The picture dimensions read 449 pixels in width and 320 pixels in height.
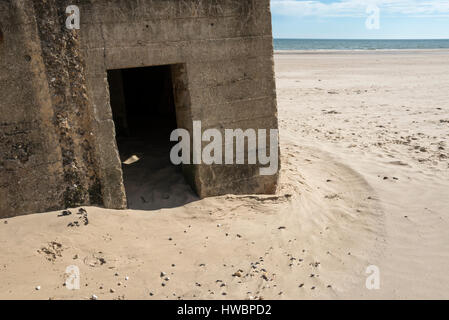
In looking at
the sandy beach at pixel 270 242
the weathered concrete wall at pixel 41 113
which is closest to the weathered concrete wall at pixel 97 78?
the weathered concrete wall at pixel 41 113

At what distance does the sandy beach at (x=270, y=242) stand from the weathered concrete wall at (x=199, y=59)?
48cm

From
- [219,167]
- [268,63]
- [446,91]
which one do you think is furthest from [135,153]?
[446,91]

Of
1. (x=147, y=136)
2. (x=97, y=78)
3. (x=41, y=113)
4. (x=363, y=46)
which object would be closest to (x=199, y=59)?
(x=97, y=78)

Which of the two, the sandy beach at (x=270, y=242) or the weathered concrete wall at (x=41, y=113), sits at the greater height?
the weathered concrete wall at (x=41, y=113)

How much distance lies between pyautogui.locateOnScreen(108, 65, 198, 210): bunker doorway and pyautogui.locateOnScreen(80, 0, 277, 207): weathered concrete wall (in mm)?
420

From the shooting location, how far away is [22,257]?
3.77m

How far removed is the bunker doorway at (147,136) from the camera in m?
5.30

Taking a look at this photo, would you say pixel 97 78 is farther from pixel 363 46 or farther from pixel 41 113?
pixel 363 46

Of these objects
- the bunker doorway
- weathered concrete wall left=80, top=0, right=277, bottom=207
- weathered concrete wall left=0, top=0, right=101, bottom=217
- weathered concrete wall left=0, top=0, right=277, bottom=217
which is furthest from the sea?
weathered concrete wall left=0, top=0, right=101, bottom=217

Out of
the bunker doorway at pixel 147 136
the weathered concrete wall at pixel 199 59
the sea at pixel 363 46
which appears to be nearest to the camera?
the weathered concrete wall at pixel 199 59

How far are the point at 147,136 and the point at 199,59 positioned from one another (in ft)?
10.3

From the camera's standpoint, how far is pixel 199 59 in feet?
15.7

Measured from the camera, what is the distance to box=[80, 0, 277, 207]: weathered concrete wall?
169 inches

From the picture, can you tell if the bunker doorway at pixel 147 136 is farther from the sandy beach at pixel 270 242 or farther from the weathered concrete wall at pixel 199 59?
the weathered concrete wall at pixel 199 59
